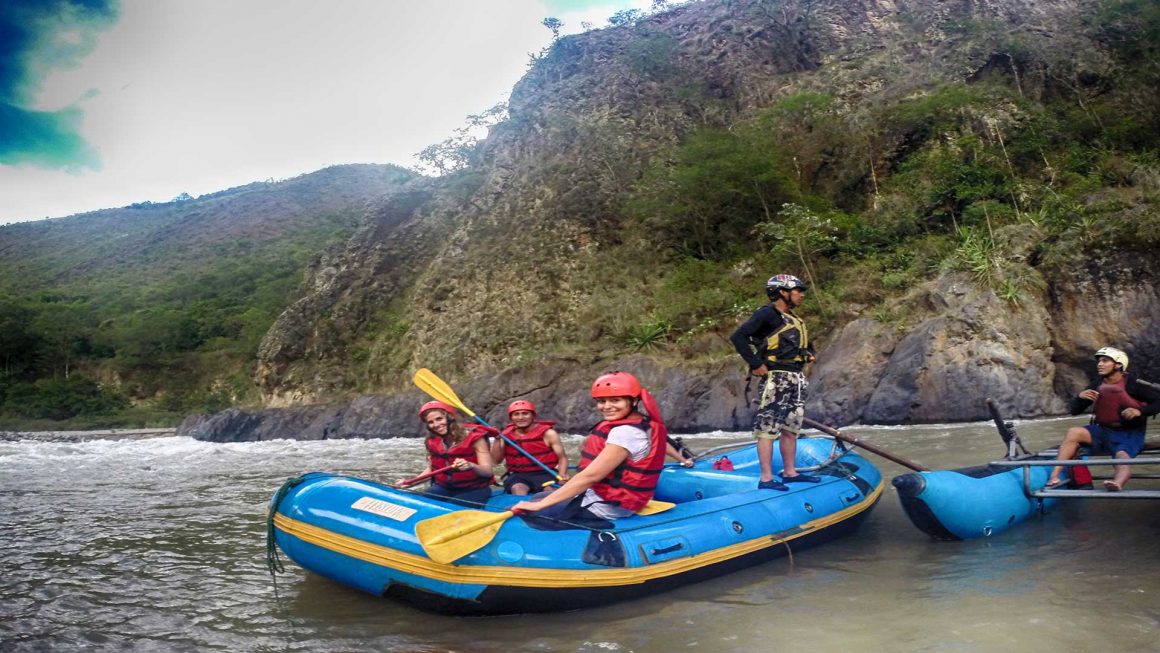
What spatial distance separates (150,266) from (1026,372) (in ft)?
191

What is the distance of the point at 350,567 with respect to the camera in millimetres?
3539

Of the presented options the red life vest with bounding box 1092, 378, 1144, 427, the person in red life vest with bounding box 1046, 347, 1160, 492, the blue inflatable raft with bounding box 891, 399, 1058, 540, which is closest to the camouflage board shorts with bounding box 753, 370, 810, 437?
the blue inflatable raft with bounding box 891, 399, 1058, 540

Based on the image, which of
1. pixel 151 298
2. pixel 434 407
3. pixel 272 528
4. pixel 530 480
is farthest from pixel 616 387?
pixel 151 298

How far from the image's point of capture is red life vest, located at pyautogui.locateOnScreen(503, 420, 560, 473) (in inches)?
198

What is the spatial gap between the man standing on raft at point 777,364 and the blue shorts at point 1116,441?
6.08ft

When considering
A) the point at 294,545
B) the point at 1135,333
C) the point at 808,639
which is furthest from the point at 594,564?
the point at 1135,333

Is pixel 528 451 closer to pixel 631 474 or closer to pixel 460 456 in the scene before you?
pixel 460 456

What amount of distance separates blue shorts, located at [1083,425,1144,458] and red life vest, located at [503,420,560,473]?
3.55 metres

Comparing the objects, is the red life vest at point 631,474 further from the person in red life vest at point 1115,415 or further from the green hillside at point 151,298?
the green hillside at point 151,298

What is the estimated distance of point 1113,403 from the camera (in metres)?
4.59

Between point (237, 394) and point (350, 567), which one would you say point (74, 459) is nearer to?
point (350, 567)

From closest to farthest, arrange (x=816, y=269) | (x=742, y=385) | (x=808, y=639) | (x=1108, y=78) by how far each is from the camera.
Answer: (x=808, y=639) → (x=742, y=385) → (x=816, y=269) → (x=1108, y=78)

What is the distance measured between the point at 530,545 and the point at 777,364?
2223 mm

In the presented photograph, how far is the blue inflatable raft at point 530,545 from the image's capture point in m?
3.22
